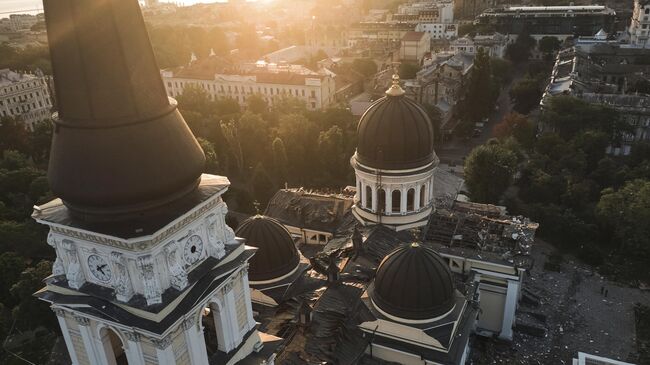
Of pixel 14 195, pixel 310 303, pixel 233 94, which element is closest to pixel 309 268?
pixel 310 303

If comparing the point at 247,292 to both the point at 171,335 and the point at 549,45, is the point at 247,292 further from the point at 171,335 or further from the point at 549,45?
the point at 549,45

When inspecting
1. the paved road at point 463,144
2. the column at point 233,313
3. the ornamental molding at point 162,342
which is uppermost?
the ornamental molding at point 162,342

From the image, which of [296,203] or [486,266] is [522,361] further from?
[296,203]

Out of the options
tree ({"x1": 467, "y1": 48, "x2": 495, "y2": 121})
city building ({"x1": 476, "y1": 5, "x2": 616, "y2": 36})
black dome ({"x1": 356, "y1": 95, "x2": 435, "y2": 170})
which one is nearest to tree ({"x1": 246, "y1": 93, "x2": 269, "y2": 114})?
tree ({"x1": 467, "y1": 48, "x2": 495, "y2": 121})

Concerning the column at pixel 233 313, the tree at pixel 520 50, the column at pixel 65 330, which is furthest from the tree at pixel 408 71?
the column at pixel 65 330

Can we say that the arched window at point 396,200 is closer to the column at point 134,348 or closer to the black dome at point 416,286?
the black dome at point 416,286
